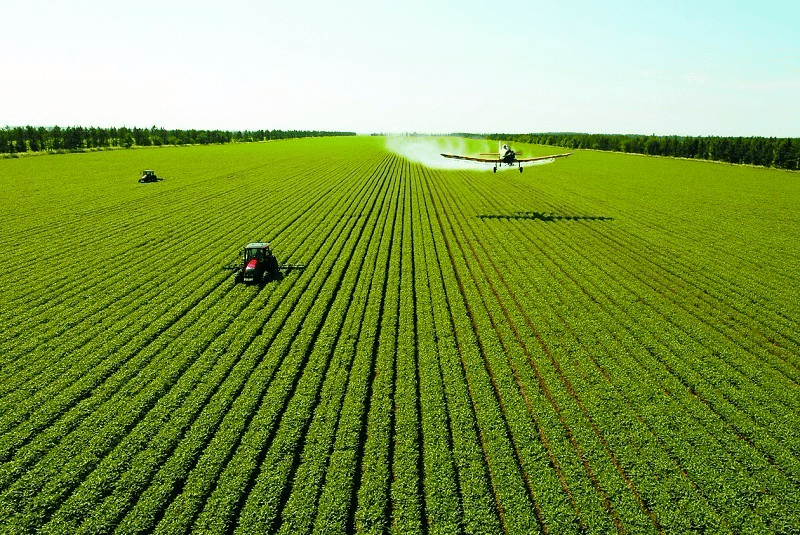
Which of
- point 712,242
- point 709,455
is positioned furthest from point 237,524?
point 712,242

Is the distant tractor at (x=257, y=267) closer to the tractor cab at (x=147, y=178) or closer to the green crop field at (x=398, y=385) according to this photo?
the green crop field at (x=398, y=385)

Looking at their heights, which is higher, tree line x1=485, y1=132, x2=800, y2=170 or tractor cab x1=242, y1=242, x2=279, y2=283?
tree line x1=485, y1=132, x2=800, y2=170

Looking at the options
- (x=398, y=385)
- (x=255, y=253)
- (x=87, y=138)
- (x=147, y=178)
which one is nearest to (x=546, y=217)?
(x=255, y=253)

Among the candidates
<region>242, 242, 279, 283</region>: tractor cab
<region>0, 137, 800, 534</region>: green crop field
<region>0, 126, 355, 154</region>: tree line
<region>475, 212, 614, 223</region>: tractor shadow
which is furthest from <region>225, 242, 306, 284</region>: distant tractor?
<region>0, 126, 355, 154</region>: tree line

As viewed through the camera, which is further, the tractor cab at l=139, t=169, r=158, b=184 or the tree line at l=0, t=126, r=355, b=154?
the tree line at l=0, t=126, r=355, b=154

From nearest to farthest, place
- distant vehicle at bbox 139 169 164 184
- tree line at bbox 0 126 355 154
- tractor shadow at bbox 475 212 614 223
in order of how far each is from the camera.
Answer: tractor shadow at bbox 475 212 614 223 < distant vehicle at bbox 139 169 164 184 < tree line at bbox 0 126 355 154

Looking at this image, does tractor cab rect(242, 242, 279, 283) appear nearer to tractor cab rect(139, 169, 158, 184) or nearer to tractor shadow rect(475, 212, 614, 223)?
tractor shadow rect(475, 212, 614, 223)
